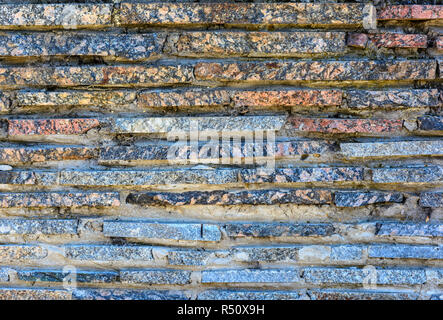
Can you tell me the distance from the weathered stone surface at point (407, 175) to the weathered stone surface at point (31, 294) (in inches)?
60.1

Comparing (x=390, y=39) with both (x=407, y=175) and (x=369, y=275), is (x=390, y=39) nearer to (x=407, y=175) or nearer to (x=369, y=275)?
(x=407, y=175)

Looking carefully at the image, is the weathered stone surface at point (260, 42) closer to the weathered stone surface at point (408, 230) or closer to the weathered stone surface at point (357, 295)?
the weathered stone surface at point (408, 230)

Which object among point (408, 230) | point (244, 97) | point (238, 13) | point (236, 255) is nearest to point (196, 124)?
point (244, 97)

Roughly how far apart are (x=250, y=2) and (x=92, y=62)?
75 centimetres

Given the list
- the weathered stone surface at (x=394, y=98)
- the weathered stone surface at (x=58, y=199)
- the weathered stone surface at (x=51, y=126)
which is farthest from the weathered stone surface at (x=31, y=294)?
the weathered stone surface at (x=394, y=98)

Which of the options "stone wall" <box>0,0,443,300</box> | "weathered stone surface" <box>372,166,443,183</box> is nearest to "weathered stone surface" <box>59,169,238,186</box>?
"stone wall" <box>0,0,443,300</box>

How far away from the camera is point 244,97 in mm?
1519

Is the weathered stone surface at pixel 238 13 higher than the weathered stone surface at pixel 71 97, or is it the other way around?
the weathered stone surface at pixel 238 13

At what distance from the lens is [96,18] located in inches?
58.8

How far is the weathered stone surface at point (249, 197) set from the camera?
1562 mm

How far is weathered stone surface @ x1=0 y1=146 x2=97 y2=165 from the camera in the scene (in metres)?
1.54

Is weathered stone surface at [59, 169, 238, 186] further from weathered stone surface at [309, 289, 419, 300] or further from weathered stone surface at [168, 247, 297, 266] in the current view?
weathered stone surface at [309, 289, 419, 300]

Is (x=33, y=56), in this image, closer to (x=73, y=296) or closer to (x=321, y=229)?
(x=73, y=296)

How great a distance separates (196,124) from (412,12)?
1.05 metres
